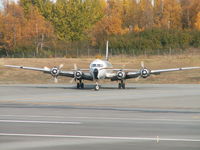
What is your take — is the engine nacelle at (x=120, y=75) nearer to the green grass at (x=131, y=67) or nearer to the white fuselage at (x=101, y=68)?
the white fuselage at (x=101, y=68)

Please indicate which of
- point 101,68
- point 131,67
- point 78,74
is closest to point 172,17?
point 131,67

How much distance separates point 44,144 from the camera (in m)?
14.1

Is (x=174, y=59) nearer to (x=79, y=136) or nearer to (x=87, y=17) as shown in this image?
(x=87, y=17)

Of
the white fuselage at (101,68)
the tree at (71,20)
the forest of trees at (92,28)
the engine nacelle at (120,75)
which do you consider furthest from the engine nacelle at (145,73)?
the tree at (71,20)

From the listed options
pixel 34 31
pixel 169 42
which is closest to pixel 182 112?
pixel 169 42

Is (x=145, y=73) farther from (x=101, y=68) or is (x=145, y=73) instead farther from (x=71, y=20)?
(x=71, y=20)

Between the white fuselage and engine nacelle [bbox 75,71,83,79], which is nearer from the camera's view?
the white fuselage

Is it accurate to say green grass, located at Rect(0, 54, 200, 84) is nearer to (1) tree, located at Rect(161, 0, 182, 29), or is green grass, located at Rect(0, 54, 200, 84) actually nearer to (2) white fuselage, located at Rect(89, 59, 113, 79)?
(2) white fuselage, located at Rect(89, 59, 113, 79)

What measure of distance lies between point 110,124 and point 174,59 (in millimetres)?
57253

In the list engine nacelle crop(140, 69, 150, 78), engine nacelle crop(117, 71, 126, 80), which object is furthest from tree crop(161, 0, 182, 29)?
engine nacelle crop(117, 71, 126, 80)

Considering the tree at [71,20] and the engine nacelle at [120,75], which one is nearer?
the engine nacelle at [120,75]

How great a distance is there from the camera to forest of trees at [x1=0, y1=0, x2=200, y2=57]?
3831 inches

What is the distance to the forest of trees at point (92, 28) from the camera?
319 feet

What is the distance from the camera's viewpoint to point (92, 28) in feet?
378
